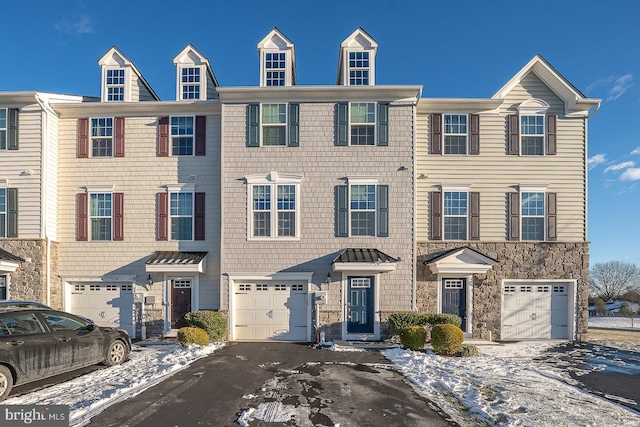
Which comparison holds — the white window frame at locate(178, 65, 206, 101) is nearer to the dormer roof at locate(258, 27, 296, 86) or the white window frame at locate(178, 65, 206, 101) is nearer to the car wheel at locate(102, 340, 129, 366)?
the dormer roof at locate(258, 27, 296, 86)

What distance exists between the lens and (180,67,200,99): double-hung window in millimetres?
14125

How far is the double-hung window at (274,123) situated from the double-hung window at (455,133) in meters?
6.27

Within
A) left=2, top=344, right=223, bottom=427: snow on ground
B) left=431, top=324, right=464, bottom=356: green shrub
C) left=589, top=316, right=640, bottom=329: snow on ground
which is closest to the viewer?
left=2, top=344, right=223, bottom=427: snow on ground

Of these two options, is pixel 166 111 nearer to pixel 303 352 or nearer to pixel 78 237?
pixel 78 237

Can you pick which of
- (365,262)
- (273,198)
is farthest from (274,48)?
(365,262)

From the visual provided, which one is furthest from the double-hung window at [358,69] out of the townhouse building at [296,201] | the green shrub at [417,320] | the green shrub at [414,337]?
the green shrub at [414,337]

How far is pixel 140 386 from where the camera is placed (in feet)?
23.9

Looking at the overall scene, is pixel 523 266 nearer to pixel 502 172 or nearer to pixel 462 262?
pixel 462 262

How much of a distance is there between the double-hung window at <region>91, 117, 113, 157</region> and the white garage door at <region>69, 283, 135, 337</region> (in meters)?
5.14

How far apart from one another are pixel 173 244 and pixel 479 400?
11141 mm

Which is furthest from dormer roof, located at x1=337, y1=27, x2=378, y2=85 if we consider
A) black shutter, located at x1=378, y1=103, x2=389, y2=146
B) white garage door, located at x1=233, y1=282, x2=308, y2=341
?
white garage door, located at x1=233, y1=282, x2=308, y2=341

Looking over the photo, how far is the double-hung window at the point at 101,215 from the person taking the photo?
1365 centimetres

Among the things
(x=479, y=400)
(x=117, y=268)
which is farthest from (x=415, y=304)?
(x=117, y=268)

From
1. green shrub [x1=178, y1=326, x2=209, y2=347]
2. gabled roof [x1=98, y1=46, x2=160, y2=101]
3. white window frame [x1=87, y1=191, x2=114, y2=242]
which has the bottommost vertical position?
green shrub [x1=178, y1=326, x2=209, y2=347]
